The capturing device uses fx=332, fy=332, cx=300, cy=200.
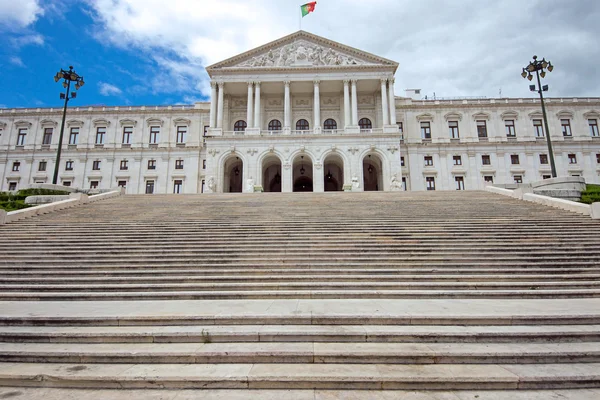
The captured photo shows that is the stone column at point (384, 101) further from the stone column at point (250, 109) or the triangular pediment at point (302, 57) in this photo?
the stone column at point (250, 109)

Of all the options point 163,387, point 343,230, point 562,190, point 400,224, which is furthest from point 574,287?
point 562,190

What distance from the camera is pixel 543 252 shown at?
34.5 ft

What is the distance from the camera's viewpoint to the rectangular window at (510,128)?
4533 cm

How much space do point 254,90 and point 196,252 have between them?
3577cm

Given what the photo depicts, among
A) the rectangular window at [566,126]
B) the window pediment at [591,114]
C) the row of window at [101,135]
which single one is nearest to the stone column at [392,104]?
the rectangular window at [566,126]

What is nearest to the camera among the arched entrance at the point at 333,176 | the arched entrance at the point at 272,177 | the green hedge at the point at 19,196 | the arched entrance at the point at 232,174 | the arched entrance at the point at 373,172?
the green hedge at the point at 19,196

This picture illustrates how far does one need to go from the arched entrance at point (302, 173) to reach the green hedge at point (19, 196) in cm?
2448

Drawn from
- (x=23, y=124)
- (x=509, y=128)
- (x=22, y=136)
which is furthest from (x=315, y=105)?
(x=22, y=136)

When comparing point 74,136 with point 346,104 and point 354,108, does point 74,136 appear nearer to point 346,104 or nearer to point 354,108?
point 346,104

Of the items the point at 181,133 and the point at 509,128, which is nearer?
the point at 509,128

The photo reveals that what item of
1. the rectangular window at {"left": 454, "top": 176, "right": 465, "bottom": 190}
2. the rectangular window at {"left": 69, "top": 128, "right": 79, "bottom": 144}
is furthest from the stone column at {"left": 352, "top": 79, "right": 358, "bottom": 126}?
the rectangular window at {"left": 69, "top": 128, "right": 79, "bottom": 144}

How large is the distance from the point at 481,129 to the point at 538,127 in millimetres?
7481

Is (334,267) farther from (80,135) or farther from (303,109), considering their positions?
(80,135)

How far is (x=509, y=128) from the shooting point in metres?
45.6
